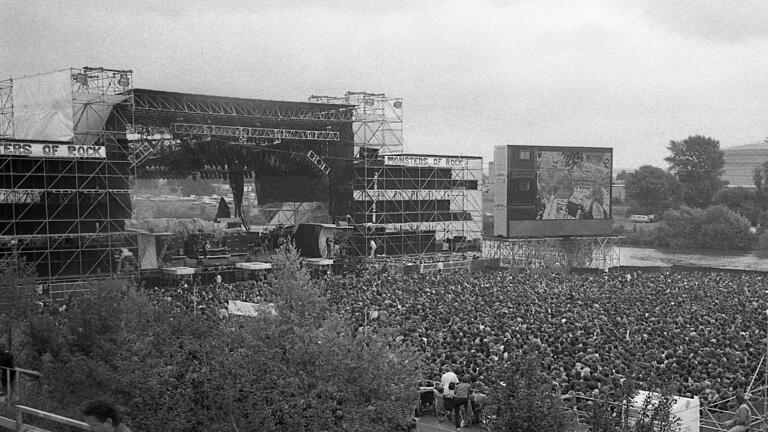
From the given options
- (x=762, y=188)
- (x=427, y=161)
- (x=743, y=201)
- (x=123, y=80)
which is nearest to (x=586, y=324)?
(x=123, y=80)

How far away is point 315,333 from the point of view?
365 inches

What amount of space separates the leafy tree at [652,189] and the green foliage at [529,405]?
232 ft

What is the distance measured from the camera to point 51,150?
28031 millimetres

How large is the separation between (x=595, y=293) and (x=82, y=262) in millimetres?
18359

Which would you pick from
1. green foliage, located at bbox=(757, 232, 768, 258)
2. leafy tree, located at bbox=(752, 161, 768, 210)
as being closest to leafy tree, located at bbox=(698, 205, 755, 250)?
green foliage, located at bbox=(757, 232, 768, 258)

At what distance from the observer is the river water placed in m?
56.8

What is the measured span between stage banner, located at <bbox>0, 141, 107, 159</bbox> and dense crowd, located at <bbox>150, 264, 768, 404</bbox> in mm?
6729

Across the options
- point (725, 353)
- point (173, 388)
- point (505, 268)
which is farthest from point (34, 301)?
point (505, 268)

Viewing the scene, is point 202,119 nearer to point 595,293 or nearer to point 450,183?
point 450,183

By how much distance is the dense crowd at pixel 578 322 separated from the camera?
1348 centimetres

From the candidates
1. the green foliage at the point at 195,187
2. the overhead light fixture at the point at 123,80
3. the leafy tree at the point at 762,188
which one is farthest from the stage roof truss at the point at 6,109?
the leafy tree at the point at 762,188

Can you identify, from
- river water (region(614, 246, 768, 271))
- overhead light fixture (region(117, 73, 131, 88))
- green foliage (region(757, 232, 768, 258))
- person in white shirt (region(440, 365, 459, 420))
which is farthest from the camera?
green foliage (region(757, 232, 768, 258))

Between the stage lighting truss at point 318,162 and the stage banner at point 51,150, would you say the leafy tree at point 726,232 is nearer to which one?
the stage lighting truss at point 318,162

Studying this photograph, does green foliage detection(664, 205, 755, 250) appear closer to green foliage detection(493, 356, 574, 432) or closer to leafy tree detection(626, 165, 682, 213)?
leafy tree detection(626, 165, 682, 213)
